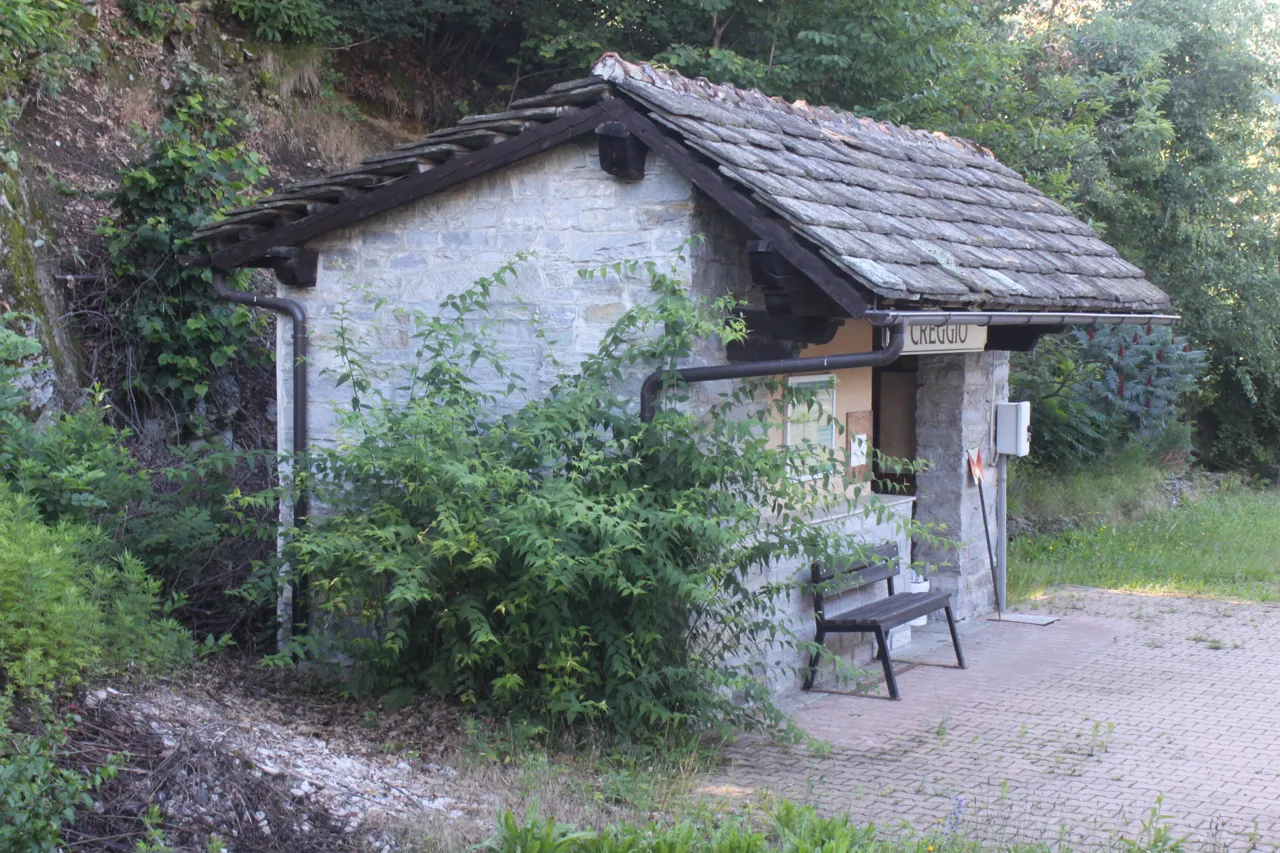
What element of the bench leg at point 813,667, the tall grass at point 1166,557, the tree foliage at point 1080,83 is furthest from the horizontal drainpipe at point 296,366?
the tree foliage at point 1080,83

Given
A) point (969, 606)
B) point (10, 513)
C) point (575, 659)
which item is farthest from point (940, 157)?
point (10, 513)

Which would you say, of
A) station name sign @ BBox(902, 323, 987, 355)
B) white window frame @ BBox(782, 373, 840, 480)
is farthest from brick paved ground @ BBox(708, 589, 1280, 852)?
station name sign @ BBox(902, 323, 987, 355)

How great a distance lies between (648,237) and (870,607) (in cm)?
268

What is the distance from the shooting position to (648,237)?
20.8 ft

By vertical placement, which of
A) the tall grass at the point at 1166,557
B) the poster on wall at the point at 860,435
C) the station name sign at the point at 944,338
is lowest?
the tall grass at the point at 1166,557

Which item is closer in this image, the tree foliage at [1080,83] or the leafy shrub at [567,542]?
the leafy shrub at [567,542]

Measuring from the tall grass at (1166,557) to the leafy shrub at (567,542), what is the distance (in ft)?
17.5

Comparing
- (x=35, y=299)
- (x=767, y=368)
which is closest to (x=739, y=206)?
(x=767, y=368)

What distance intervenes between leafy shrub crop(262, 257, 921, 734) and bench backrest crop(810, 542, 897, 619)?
37 centimetres

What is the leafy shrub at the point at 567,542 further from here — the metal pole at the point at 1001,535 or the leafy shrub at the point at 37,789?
the metal pole at the point at 1001,535

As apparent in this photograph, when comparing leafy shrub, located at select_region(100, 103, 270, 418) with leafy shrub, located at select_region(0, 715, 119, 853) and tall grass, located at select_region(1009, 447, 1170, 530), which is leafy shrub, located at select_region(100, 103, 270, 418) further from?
tall grass, located at select_region(1009, 447, 1170, 530)

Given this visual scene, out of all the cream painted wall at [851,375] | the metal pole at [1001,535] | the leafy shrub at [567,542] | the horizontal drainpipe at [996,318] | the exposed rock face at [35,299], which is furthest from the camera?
the metal pole at [1001,535]

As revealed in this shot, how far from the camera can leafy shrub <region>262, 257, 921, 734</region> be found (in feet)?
17.8

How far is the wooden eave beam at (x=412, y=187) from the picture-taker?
20.6ft
